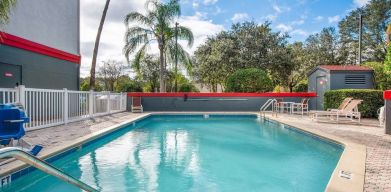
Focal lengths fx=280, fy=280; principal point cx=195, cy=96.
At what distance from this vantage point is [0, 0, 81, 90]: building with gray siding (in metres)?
8.71

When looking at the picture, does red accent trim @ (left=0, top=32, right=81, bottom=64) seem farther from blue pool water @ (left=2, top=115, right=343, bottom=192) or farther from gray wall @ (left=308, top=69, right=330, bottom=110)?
gray wall @ (left=308, top=69, right=330, bottom=110)

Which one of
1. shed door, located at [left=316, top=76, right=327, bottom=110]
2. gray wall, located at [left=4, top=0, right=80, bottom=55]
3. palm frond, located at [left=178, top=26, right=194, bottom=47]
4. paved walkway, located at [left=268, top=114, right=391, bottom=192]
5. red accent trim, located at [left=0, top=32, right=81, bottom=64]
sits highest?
palm frond, located at [left=178, top=26, right=194, bottom=47]

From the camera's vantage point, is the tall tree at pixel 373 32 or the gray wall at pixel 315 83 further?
the tall tree at pixel 373 32

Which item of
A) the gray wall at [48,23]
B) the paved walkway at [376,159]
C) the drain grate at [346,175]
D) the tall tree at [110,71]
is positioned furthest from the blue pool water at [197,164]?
the tall tree at [110,71]

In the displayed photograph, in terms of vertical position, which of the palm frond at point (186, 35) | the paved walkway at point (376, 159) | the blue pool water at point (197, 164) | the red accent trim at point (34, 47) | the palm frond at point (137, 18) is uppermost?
the palm frond at point (137, 18)

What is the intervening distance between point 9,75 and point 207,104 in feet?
33.8

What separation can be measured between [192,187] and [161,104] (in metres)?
12.5

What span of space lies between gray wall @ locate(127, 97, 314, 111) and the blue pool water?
7.87 metres

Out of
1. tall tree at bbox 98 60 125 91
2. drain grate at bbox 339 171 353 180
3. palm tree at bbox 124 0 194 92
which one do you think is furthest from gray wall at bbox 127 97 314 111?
tall tree at bbox 98 60 125 91

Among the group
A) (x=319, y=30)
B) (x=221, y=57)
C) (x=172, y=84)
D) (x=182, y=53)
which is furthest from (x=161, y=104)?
(x=319, y=30)

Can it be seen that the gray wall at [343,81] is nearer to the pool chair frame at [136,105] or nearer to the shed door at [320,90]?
the shed door at [320,90]

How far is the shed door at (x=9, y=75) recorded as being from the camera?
27.7 ft

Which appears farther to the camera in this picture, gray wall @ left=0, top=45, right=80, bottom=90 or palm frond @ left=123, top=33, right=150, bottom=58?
palm frond @ left=123, top=33, right=150, bottom=58

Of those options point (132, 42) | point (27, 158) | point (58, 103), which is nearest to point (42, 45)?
point (58, 103)
